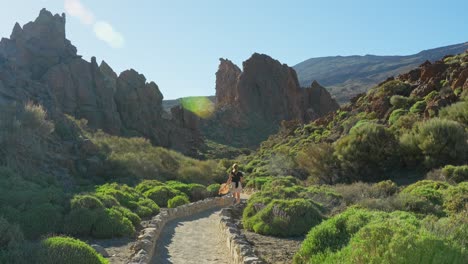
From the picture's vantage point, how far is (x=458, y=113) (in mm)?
26766

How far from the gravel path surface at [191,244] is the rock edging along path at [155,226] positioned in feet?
0.76

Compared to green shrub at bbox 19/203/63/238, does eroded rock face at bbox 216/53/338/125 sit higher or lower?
higher

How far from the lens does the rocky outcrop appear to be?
5150 centimetres

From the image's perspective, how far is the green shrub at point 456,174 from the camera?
1955cm

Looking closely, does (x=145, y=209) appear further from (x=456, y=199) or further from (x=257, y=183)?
(x=257, y=183)

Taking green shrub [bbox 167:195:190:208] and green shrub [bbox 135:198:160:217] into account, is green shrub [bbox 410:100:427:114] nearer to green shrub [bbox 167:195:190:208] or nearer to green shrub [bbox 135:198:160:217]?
green shrub [bbox 167:195:190:208]

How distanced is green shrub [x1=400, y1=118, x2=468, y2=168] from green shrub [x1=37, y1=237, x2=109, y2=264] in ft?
63.2

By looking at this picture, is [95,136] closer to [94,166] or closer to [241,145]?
[94,166]


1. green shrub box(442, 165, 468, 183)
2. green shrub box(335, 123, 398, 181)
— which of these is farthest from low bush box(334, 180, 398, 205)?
green shrub box(335, 123, 398, 181)

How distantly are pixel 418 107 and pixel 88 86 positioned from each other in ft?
118

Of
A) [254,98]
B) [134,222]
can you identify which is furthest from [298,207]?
[254,98]

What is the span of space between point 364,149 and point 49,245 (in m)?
20.5

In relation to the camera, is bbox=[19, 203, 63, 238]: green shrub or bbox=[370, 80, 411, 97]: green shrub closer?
bbox=[19, 203, 63, 238]: green shrub

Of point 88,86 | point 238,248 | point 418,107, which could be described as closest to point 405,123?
point 418,107
